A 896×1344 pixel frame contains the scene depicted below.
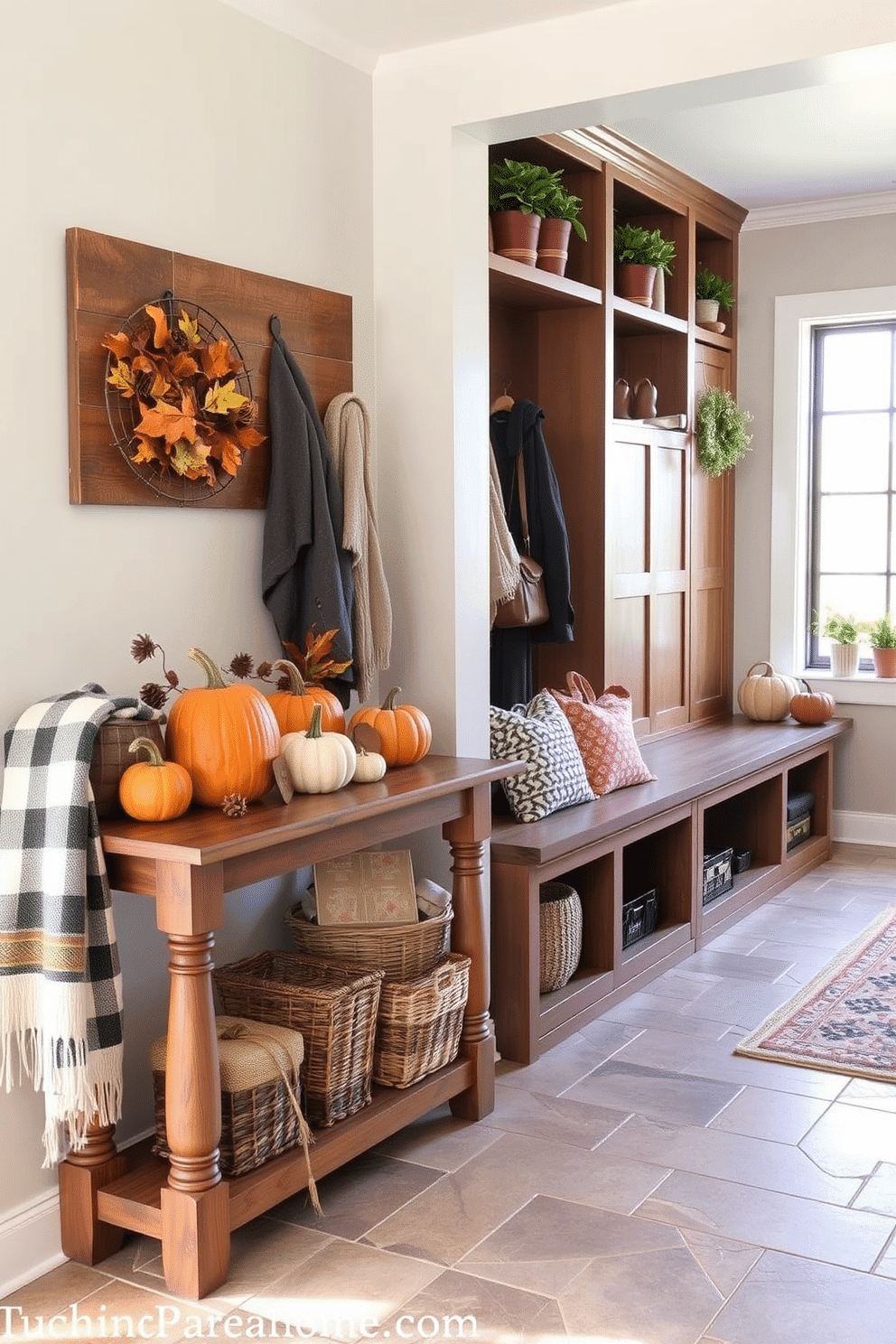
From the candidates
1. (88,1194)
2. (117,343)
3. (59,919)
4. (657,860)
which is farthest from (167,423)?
(657,860)

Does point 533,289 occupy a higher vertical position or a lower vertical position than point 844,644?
higher

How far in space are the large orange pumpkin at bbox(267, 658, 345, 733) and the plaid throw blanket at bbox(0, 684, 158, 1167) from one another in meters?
0.51

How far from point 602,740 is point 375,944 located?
4.69 ft

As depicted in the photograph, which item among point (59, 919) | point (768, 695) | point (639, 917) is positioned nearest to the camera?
point (59, 919)

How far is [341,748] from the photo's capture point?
2.74 meters

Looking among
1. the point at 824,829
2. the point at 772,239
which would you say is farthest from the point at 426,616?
the point at 772,239

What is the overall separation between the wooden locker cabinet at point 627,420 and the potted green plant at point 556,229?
7 cm

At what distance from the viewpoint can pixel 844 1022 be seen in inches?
149

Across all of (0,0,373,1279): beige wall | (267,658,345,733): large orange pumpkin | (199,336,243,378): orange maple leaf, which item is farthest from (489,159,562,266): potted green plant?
(267,658,345,733): large orange pumpkin

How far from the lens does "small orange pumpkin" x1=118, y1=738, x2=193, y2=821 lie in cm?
243

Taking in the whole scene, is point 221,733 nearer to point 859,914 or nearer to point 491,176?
point 491,176

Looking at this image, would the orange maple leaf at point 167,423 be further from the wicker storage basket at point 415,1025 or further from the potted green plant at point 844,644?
the potted green plant at point 844,644

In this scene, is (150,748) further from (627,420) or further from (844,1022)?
(627,420)

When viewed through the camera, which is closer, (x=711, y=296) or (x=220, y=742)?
(x=220, y=742)
